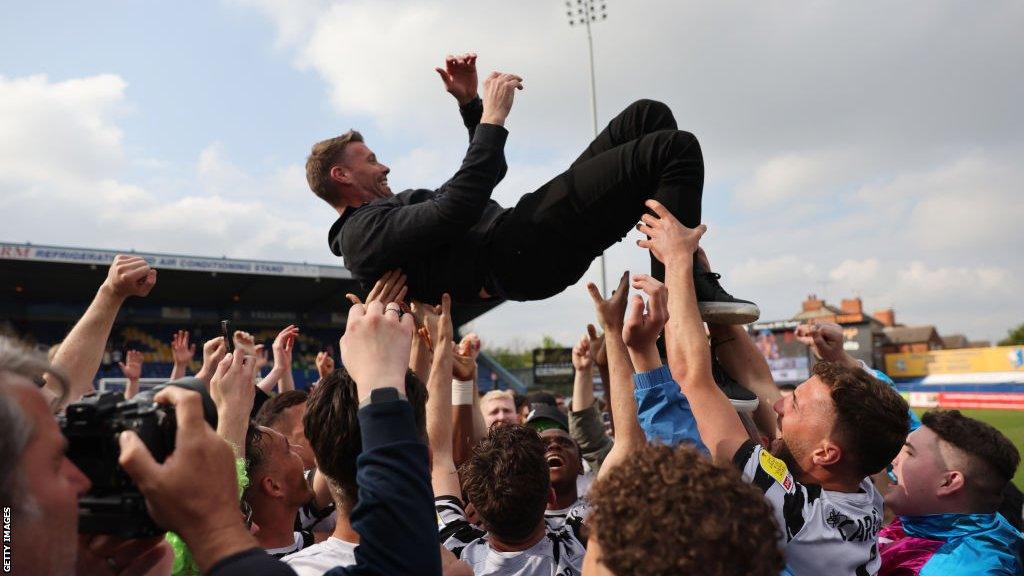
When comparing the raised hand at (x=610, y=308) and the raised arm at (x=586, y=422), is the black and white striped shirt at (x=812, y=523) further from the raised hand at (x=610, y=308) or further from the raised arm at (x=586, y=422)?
the raised arm at (x=586, y=422)

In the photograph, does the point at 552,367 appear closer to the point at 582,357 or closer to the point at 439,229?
the point at 582,357

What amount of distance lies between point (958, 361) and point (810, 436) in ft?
158

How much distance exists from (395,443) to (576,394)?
3586 millimetres

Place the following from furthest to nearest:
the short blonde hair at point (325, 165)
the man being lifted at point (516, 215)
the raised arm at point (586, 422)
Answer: the raised arm at point (586, 422)
the short blonde hair at point (325, 165)
the man being lifted at point (516, 215)

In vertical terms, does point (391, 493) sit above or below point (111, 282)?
below

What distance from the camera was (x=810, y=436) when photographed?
2.35 meters

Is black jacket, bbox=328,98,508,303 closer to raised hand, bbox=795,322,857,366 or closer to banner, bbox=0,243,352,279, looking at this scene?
raised hand, bbox=795,322,857,366

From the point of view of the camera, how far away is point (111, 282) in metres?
2.78

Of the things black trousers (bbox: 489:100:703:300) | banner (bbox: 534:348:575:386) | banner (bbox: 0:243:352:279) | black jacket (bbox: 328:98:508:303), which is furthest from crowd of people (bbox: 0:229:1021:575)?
banner (bbox: 534:348:575:386)

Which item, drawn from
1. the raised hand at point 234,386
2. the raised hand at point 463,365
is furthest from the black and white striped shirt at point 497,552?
the raised hand at point 463,365

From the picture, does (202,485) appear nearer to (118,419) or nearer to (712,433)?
(118,419)

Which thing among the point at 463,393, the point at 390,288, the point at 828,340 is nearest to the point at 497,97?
the point at 390,288

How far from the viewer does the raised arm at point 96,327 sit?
2.52 m

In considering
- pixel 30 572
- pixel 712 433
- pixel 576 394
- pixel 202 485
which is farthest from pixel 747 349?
pixel 30 572
